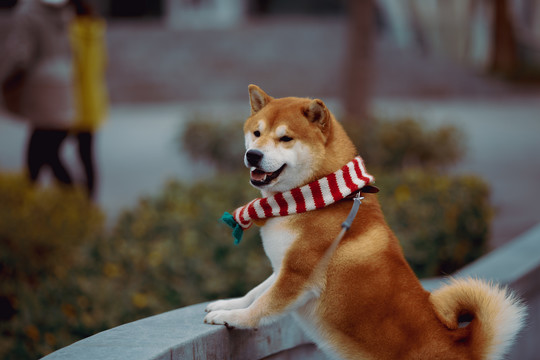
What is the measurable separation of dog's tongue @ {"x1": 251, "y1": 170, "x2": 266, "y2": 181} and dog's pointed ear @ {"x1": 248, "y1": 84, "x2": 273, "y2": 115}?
261 millimetres

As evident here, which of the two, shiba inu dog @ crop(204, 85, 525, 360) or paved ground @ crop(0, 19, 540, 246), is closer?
shiba inu dog @ crop(204, 85, 525, 360)

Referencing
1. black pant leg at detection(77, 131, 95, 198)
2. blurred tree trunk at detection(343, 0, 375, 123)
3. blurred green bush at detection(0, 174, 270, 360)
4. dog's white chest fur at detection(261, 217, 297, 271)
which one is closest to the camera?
dog's white chest fur at detection(261, 217, 297, 271)

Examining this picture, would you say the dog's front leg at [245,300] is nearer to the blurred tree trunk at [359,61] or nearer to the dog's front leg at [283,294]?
the dog's front leg at [283,294]

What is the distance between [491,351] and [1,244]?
3.53m

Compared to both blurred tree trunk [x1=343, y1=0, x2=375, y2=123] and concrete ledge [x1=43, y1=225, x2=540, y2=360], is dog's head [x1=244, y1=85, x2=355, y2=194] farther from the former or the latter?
blurred tree trunk [x1=343, y1=0, x2=375, y2=123]

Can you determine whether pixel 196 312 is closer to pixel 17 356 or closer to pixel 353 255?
pixel 353 255

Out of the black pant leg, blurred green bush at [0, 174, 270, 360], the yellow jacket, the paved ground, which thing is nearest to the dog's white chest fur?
blurred green bush at [0, 174, 270, 360]

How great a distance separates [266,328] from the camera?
2.47 metres

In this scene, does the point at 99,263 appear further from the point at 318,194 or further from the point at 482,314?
the point at 482,314

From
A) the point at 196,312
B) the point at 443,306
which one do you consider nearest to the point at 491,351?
the point at 443,306

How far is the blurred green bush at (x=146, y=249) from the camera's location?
12.9ft

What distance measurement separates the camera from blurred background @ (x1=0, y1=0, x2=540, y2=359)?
417cm

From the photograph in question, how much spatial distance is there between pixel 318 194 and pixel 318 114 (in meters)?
0.23

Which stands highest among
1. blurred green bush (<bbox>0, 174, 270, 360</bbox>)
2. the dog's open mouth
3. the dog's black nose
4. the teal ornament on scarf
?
the dog's black nose
